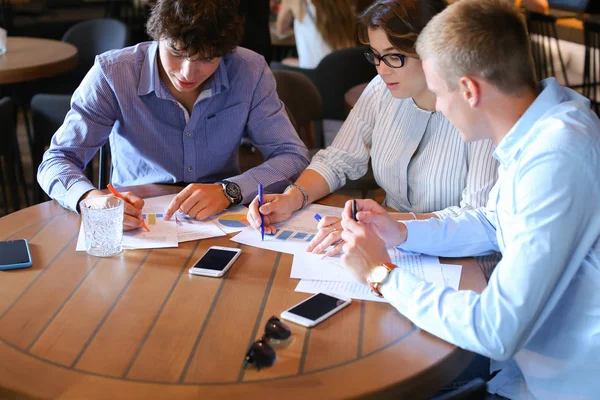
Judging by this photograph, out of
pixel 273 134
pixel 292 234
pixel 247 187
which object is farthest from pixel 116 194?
pixel 273 134

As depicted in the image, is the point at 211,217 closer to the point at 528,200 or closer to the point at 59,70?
the point at 528,200

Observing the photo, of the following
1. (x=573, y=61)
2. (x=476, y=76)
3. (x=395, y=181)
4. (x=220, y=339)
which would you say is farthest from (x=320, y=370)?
(x=573, y=61)

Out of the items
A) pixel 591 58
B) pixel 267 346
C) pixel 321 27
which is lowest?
pixel 591 58

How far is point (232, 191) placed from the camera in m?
2.05

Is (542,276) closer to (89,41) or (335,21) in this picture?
(335,21)

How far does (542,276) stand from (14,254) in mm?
1182

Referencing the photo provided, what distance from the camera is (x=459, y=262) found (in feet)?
5.60

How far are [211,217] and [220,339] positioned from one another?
2.16 ft

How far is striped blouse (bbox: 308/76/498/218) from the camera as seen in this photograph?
1959mm

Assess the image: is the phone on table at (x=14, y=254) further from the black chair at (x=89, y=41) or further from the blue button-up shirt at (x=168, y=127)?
the black chair at (x=89, y=41)

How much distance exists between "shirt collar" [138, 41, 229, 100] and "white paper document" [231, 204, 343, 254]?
507 millimetres

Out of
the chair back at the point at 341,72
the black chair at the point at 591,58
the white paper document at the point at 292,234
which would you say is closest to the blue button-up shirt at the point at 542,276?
the white paper document at the point at 292,234

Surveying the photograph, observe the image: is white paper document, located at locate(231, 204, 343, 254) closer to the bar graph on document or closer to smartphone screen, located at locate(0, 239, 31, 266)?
the bar graph on document

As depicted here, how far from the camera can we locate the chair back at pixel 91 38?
181 inches
